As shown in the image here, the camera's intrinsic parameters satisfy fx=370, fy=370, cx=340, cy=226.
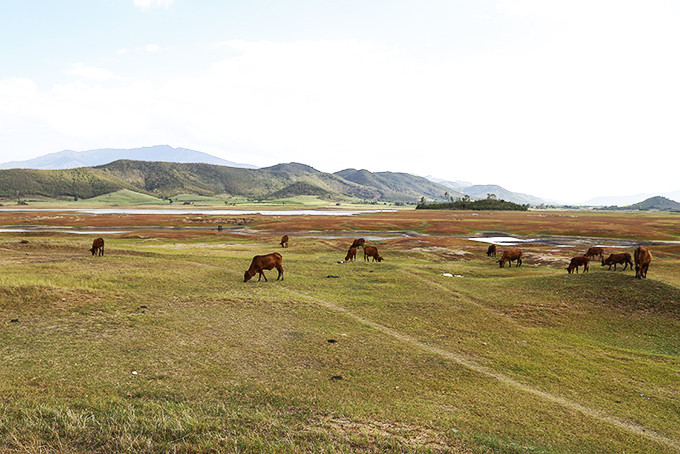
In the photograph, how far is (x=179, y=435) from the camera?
757cm

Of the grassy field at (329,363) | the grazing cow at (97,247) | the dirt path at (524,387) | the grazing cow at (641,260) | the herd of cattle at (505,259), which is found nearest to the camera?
the grassy field at (329,363)

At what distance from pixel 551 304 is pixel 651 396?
11.4 meters

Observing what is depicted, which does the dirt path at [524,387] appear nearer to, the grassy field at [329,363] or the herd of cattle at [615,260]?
the grassy field at [329,363]

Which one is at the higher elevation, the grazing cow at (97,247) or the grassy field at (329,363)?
the grazing cow at (97,247)

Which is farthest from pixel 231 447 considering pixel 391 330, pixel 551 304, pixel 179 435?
pixel 551 304

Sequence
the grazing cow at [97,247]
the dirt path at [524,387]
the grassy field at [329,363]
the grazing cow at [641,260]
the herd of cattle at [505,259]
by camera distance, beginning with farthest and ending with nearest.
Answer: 1. the grazing cow at [97,247]
2. the herd of cattle at [505,259]
3. the grazing cow at [641,260]
4. the dirt path at [524,387]
5. the grassy field at [329,363]

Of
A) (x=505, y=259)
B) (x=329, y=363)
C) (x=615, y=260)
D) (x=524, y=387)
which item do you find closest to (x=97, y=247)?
(x=329, y=363)

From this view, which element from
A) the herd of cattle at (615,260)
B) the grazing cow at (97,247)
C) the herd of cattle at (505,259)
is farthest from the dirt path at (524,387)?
the grazing cow at (97,247)

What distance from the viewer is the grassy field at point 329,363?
8234 millimetres

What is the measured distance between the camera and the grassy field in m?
8.23

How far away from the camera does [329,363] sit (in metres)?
13.1

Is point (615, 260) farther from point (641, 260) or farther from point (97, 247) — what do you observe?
point (97, 247)

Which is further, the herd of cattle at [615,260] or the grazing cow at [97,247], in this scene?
the grazing cow at [97,247]

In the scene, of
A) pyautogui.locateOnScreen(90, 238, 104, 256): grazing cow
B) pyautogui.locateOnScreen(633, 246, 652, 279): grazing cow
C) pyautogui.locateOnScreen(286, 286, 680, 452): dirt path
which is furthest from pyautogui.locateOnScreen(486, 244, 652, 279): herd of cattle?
pyautogui.locateOnScreen(90, 238, 104, 256): grazing cow
